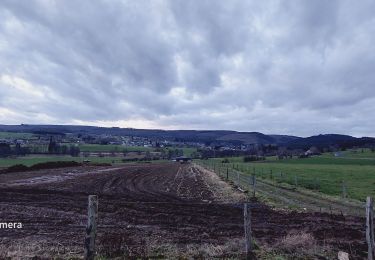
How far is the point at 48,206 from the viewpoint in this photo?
20797mm

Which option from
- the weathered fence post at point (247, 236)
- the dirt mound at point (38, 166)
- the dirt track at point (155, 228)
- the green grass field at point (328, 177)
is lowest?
the dirt mound at point (38, 166)

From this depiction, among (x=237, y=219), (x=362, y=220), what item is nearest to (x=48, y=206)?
(x=237, y=219)

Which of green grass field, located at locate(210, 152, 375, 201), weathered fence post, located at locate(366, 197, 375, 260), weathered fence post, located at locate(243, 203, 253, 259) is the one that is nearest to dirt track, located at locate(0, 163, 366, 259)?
weathered fence post, located at locate(243, 203, 253, 259)

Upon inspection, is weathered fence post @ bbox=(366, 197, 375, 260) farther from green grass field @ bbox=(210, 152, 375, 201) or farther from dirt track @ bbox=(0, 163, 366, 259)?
green grass field @ bbox=(210, 152, 375, 201)

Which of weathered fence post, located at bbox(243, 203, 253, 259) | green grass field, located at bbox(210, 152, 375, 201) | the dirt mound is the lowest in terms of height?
the dirt mound

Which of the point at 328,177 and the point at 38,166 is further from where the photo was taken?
the point at 38,166

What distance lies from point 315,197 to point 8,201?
2270 centimetres

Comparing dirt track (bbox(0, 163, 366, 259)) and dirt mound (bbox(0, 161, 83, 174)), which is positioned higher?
dirt track (bbox(0, 163, 366, 259))

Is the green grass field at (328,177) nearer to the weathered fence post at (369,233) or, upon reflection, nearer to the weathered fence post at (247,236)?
the weathered fence post at (369,233)

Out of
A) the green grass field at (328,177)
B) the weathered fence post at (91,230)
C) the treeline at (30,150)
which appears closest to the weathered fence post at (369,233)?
the weathered fence post at (91,230)

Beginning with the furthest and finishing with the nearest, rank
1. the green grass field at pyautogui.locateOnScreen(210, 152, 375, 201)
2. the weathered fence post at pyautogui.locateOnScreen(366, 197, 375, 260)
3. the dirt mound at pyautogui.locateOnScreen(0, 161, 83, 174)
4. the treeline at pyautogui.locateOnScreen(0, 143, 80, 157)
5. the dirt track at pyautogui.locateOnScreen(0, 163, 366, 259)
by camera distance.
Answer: the treeline at pyautogui.locateOnScreen(0, 143, 80, 157)
the dirt mound at pyautogui.locateOnScreen(0, 161, 83, 174)
the green grass field at pyautogui.locateOnScreen(210, 152, 375, 201)
the dirt track at pyautogui.locateOnScreen(0, 163, 366, 259)
the weathered fence post at pyautogui.locateOnScreen(366, 197, 375, 260)

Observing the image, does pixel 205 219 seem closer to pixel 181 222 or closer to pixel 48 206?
pixel 181 222

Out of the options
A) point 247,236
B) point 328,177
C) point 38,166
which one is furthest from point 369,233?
point 38,166

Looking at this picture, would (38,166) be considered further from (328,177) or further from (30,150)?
(30,150)
